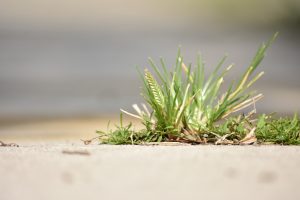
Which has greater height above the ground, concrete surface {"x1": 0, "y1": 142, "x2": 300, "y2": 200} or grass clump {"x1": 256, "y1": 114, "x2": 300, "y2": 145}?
grass clump {"x1": 256, "y1": 114, "x2": 300, "y2": 145}

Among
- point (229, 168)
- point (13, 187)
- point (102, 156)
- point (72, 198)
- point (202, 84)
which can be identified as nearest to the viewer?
point (72, 198)

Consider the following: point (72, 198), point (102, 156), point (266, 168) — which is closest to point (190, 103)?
point (102, 156)

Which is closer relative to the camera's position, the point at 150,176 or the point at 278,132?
the point at 150,176

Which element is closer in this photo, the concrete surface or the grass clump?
the concrete surface

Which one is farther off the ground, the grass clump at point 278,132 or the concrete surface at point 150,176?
the grass clump at point 278,132

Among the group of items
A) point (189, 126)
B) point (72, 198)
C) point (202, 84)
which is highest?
point (202, 84)

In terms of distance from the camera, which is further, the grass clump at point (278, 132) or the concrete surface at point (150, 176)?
the grass clump at point (278, 132)

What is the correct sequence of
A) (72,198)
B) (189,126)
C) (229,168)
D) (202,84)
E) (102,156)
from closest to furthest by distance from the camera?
1. (72,198)
2. (229,168)
3. (102,156)
4. (189,126)
5. (202,84)

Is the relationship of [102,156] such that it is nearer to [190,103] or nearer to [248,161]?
[248,161]
